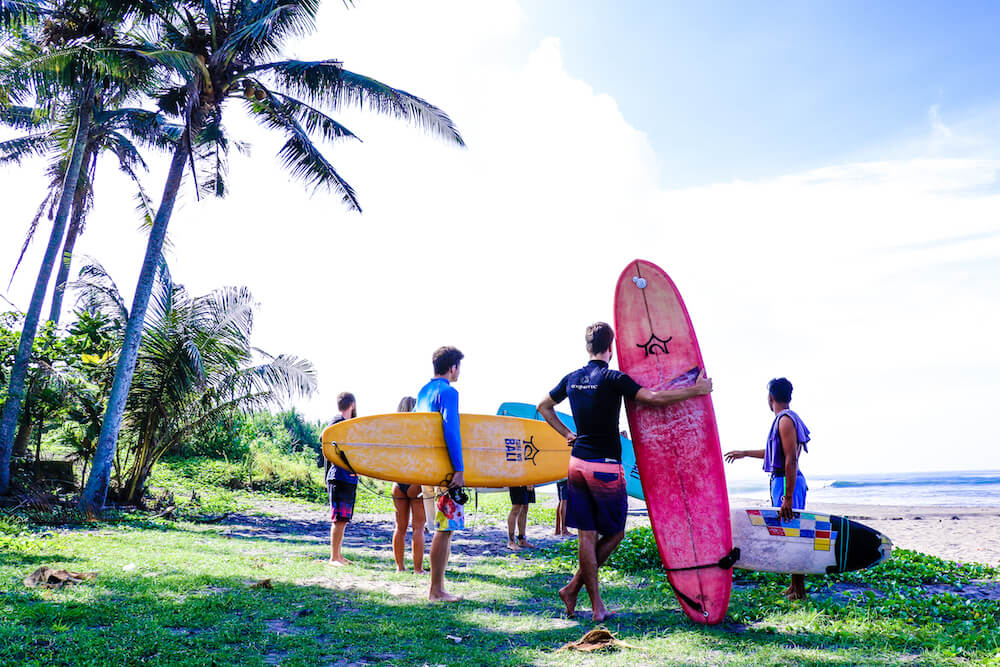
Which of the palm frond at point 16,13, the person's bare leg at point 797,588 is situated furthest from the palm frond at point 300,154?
the person's bare leg at point 797,588

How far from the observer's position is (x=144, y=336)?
430 inches

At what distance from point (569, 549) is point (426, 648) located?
389 centimetres

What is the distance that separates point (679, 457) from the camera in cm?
448

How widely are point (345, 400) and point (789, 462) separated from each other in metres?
3.99

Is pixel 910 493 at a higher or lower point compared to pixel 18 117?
lower

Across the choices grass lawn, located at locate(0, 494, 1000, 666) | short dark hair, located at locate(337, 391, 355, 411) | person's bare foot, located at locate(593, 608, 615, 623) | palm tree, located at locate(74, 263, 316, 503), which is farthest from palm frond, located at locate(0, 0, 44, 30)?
person's bare foot, located at locate(593, 608, 615, 623)

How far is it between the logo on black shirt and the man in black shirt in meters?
0.61

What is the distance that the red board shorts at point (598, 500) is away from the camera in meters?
3.92

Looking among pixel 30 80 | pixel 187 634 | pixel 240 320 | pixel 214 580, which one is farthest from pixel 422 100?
pixel 187 634

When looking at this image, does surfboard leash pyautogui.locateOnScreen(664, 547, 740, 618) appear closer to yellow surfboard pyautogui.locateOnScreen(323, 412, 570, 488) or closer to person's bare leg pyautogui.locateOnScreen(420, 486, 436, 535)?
yellow surfboard pyautogui.locateOnScreen(323, 412, 570, 488)

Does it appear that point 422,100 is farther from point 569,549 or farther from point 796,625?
point 796,625

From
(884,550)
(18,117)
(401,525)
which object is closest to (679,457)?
(884,550)

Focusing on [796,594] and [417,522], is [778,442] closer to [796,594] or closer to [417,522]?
[796,594]

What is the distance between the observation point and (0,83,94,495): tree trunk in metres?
10.1
